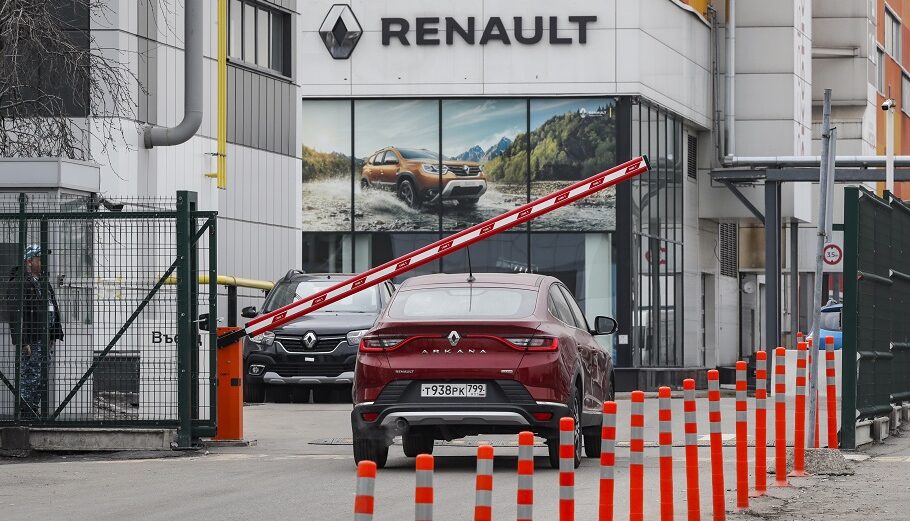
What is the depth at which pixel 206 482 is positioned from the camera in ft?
45.9

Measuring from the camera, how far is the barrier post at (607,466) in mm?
8734

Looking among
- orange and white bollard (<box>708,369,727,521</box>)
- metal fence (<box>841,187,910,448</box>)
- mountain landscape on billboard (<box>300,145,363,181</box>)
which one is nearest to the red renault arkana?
orange and white bollard (<box>708,369,727,521</box>)

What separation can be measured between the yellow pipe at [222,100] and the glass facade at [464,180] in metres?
12.9

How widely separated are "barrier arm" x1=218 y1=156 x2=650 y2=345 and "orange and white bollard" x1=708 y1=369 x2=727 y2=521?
6.98 m

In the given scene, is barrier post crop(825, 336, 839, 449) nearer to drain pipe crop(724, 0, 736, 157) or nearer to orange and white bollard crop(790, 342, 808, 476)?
orange and white bollard crop(790, 342, 808, 476)

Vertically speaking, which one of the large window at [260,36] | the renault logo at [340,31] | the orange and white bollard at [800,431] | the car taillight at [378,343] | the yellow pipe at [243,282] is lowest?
the orange and white bollard at [800,431]

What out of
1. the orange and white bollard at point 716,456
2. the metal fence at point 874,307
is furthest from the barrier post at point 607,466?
the metal fence at point 874,307

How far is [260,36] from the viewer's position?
95.1 feet

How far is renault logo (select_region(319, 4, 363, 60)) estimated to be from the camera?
40.0 m

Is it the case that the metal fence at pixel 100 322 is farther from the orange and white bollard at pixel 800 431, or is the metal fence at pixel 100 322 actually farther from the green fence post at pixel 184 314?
the orange and white bollard at pixel 800 431

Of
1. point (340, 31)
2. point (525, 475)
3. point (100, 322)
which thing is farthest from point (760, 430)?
point (340, 31)

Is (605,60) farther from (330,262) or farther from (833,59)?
(833,59)

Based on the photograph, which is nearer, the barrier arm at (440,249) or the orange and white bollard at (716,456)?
the orange and white bollard at (716,456)

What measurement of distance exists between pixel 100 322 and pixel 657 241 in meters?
26.9
